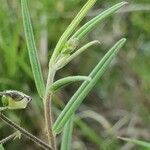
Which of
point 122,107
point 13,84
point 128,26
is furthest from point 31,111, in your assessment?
point 128,26

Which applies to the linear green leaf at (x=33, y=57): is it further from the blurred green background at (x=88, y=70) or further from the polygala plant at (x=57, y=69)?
the blurred green background at (x=88, y=70)

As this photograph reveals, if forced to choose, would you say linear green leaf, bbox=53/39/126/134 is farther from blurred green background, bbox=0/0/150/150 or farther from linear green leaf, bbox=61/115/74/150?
blurred green background, bbox=0/0/150/150

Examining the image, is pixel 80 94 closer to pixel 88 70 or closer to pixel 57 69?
pixel 57 69

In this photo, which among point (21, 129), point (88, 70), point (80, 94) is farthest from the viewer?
point (88, 70)

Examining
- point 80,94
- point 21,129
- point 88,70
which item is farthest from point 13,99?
point 88,70

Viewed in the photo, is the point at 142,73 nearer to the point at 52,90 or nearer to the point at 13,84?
the point at 13,84

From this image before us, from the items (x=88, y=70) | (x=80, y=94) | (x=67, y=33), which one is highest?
(x=67, y=33)

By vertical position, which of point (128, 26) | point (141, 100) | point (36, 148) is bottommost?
point (36, 148)

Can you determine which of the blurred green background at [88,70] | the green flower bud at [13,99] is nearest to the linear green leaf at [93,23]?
the green flower bud at [13,99]
